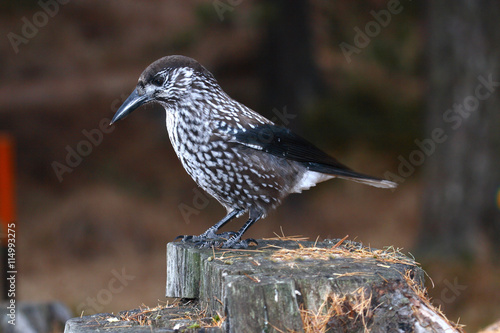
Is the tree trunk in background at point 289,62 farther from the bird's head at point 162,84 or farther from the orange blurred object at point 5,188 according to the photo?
the bird's head at point 162,84

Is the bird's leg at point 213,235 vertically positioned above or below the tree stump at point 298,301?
above

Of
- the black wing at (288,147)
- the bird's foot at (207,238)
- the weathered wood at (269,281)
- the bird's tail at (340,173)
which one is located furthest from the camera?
the bird's tail at (340,173)

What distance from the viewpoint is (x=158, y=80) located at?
11.9 ft

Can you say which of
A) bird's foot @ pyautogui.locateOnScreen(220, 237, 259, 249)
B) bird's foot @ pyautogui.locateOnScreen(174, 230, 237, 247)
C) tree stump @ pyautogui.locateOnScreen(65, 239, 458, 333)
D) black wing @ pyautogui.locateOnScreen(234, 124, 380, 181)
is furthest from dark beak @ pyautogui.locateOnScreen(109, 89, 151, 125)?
tree stump @ pyautogui.locateOnScreen(65, 239, 458, 333)

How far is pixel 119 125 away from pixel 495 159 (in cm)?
612

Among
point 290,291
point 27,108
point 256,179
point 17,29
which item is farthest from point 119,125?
point 290,291

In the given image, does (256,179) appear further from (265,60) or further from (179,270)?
(265,60)

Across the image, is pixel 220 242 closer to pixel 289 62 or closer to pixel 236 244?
pixel 236 244

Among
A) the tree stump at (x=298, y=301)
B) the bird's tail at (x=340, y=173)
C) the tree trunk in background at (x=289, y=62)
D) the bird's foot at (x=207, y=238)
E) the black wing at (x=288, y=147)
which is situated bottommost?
the tree stump at (x=298, y=301)

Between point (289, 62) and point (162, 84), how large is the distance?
5741mm

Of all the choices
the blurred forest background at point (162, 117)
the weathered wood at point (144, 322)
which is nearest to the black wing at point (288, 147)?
the weathered wood at point (144, 322)

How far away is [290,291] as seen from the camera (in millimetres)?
2660

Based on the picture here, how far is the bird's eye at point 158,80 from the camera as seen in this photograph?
142 inches

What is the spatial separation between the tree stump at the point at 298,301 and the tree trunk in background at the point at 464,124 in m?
3.67
